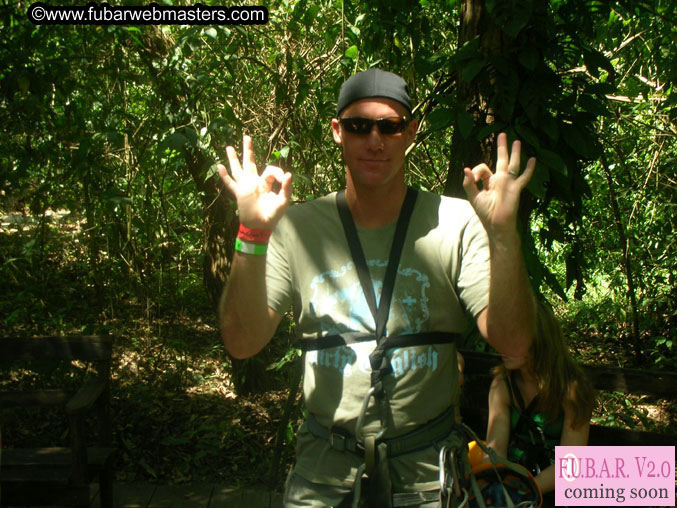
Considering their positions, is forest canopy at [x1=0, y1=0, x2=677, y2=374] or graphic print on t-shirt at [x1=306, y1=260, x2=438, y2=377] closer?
graphic print on t-shirt at [x1=306, y1=260, x2=438, y2=377]

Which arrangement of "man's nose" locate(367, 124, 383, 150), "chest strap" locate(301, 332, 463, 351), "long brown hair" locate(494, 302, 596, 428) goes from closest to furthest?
"chest strap" locate(301, 332, 463, 351) < "man's nose" locate(367, 124, 383, 150) < "long brown hair" locate(494, 302, 596, 428)

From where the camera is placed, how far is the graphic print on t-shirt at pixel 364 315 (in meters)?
1.57

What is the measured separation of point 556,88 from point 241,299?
5.45ft

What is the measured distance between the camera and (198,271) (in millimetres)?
6395

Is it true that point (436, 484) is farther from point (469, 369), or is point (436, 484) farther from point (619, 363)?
point (619, 363)

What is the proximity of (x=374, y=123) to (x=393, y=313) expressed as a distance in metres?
0.50

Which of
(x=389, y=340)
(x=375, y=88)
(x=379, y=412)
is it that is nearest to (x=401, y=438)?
(x=379, y=412)

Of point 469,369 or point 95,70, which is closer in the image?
point 469,369

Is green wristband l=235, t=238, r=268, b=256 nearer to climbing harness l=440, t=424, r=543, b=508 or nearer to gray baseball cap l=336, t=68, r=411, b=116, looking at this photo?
gray baseball cap l=336, t=68, r=411, b=116

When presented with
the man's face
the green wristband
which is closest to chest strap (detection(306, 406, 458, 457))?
the green wristband

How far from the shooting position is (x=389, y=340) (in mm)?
1551

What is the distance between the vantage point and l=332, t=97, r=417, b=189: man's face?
1.67m

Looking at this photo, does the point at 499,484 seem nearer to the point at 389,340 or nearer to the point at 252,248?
the point at 389,340

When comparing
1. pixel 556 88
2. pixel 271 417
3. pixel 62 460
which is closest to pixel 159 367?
pixel 271 417
